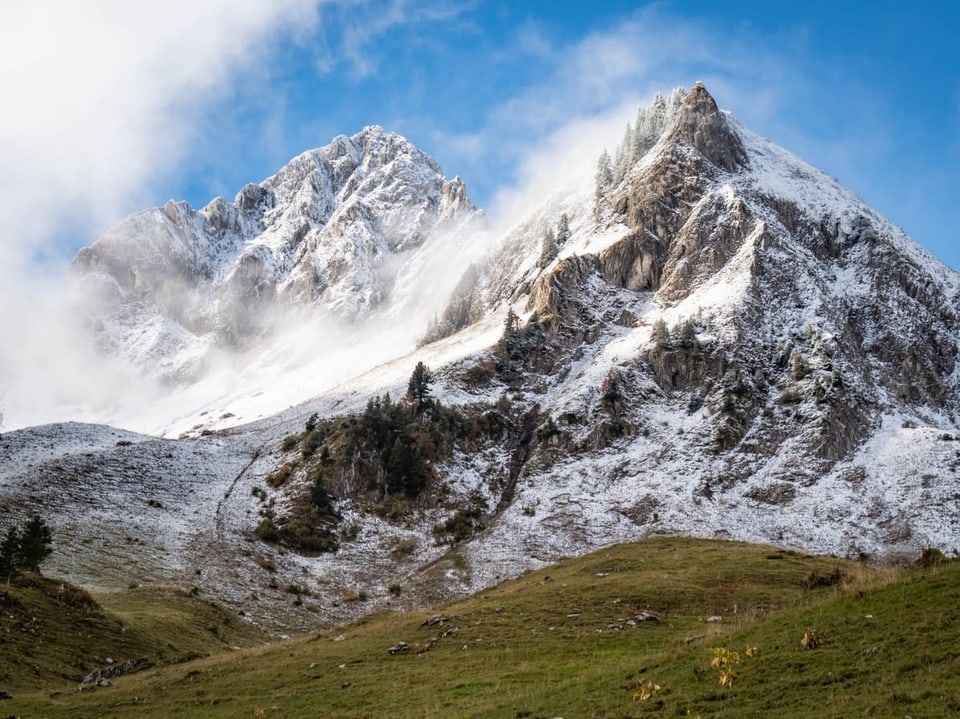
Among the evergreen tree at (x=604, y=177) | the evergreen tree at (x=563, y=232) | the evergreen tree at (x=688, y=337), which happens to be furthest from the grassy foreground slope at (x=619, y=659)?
the evergreen tree at (x=604, y=177)

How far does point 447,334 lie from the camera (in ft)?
523

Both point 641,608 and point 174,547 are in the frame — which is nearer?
point 641,608

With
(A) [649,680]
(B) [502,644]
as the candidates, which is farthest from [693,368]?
(A) [649,680]

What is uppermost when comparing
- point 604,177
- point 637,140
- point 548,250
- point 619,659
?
point 637,140

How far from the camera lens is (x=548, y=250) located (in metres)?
145

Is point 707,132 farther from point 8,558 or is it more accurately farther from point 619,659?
point 8,558

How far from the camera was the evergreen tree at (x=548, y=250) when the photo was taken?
143 metres

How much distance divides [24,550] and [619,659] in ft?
111

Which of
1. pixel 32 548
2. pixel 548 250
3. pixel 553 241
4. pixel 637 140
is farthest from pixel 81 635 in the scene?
pixel 637 140

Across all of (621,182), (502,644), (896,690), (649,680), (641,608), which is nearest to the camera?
(896,690)

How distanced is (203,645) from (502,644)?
20181mm

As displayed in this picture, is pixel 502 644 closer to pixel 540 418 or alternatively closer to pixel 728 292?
pixel 540 418

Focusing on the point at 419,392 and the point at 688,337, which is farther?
the point at 688,337

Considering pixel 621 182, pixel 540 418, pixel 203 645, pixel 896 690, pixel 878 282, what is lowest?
pixel 896 690
